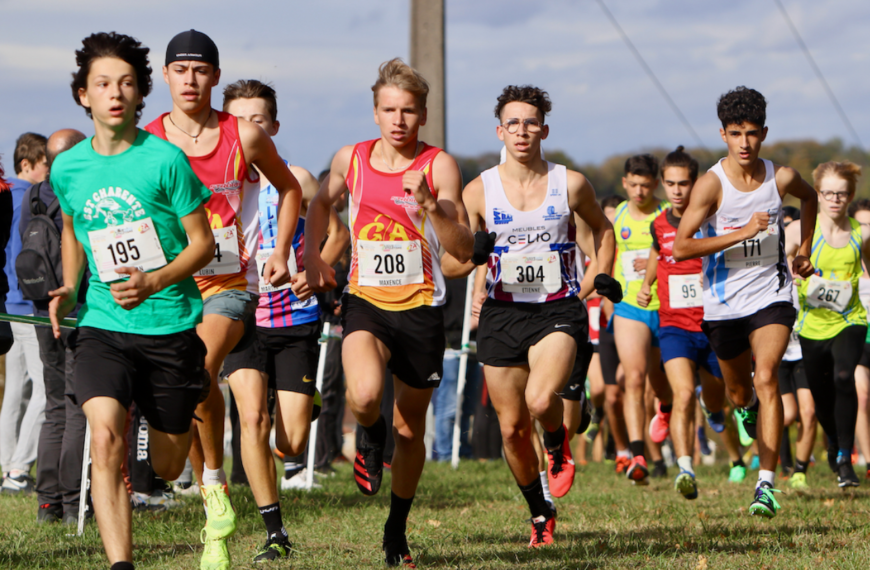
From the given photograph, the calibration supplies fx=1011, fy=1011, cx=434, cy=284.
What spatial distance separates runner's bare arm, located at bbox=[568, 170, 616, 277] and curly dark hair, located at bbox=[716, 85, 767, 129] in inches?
50.1

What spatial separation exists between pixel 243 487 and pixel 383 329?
12.8 feet

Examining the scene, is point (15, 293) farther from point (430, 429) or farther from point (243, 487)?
point (430, 429)

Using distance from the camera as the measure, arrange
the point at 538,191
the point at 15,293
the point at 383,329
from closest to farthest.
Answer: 1. the point at 383,329
2. the point at 538,191
3. the point at 15,293

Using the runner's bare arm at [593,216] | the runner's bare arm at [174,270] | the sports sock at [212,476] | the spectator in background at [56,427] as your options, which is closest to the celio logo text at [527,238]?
the runner's bare arm at [593,216]

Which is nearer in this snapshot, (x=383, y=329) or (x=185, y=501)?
(x=383, y=329)

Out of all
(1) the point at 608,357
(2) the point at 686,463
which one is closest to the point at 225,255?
(2) the point at 686,463

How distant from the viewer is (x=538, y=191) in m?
5.95

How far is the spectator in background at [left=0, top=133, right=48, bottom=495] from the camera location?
7.51 m

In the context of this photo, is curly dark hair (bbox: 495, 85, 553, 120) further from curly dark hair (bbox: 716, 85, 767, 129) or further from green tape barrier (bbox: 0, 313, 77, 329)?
green tape barrier (bbox: 0, 313, 77, 329)

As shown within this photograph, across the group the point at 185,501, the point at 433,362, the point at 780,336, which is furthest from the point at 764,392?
the point at 185,501

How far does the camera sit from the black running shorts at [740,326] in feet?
21.5

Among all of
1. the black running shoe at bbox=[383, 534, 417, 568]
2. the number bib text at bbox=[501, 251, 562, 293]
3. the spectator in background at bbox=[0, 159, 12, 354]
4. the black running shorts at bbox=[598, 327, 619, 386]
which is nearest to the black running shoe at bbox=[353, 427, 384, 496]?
the black running shoe at bbox=[383, 534, 417, 568]

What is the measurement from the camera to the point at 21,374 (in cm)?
845

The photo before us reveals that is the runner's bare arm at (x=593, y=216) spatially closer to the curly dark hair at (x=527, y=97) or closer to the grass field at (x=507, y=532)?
the curly dark hair at (x=527, y=97)
